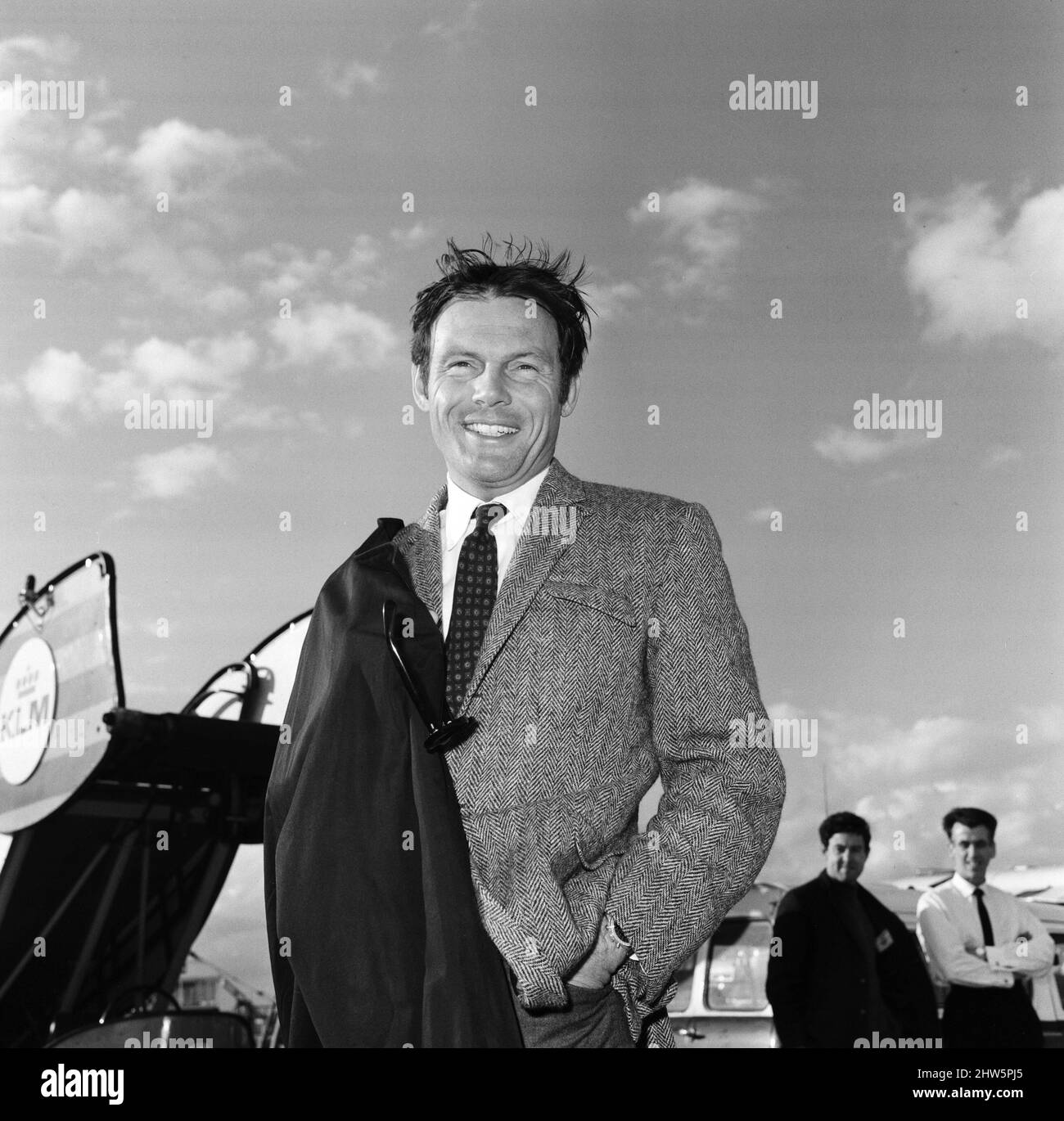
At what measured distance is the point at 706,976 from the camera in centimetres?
Answer: 406

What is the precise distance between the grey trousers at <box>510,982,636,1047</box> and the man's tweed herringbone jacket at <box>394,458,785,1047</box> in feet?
0.07

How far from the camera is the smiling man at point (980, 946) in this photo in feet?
11.1

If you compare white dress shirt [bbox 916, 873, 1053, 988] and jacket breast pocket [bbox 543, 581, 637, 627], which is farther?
white dress shirt [bbox 916, 873, 1053, 988]

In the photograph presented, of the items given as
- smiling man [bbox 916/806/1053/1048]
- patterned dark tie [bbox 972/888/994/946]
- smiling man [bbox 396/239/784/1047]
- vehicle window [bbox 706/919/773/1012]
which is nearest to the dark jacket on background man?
smiling man [bbox 916/806/1053/1048]

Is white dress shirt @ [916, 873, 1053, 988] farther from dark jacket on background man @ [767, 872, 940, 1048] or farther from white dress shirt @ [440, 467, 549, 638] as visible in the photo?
white dress shirt @ [440, 467, 549, 638]

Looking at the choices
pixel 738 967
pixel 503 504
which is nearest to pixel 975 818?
pixel 738 967

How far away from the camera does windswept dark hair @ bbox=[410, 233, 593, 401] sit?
4.85ft

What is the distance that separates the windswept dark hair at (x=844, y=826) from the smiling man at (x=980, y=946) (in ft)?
0.98

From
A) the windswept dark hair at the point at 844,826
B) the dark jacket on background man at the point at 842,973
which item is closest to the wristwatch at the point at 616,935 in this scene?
the dark jacket on background man at the point at 842,973

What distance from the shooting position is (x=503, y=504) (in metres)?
1.48

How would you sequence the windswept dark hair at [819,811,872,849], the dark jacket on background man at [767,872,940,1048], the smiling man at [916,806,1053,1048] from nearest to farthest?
the dark jacket on background man at [767,872,940,1048], the smiling man at [916,806,1053,1048], the windswept dark hair at [819,811,872,849]

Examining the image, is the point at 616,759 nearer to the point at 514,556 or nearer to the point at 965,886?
the point at 514,556
